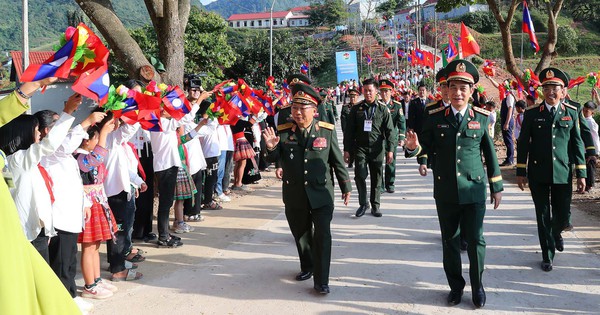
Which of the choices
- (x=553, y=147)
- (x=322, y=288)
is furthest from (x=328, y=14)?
(x=322, y=288)

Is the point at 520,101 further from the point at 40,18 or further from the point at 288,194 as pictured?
the point at 40,18

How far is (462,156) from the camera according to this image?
15.4 ft

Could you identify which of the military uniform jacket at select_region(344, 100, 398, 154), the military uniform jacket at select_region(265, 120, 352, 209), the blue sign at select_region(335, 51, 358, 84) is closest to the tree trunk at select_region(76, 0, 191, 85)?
the military uniform jacket at select_region(344, 100, 398, 154)

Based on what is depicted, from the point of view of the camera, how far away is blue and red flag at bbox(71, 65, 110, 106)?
11.7 ft

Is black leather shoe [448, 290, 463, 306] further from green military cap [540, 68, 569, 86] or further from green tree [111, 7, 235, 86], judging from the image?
green tree [111, 7, 235, 86]

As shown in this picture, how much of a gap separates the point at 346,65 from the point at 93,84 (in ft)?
93.1

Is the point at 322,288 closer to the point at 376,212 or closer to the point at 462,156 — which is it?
the point at 462,156

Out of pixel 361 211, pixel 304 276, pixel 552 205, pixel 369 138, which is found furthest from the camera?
pixel 369 138

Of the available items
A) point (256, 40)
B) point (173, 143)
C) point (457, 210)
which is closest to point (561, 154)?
point (457, 210)

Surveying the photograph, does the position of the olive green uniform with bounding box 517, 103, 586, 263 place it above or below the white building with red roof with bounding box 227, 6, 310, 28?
below

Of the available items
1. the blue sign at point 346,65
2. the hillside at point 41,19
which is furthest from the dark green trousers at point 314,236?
the hillside at point 41,19

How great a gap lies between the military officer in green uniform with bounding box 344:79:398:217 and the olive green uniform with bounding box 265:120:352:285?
2852mm

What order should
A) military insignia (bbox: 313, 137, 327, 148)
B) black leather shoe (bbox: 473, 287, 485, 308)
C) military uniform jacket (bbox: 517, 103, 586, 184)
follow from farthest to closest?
military uniform jacket (bbox: 517, 103, 586, 184) → military insignia (bbox: 313, 137, 327, 148) → black leather shoe (bbox: 473, 287, 485, 308)

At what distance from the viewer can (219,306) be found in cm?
461
